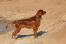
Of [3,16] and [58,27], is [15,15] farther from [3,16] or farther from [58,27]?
[58,27]

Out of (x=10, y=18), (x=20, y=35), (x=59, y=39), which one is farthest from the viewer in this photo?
(x=10, y=18)

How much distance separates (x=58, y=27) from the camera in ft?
42.3

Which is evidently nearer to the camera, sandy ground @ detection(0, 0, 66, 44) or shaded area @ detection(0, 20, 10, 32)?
sandy ground @ detection(0, 0, 66, 44)

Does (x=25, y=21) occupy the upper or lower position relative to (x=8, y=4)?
upper

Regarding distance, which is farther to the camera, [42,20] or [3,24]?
[42,20]

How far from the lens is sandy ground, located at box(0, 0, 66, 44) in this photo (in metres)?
11.2

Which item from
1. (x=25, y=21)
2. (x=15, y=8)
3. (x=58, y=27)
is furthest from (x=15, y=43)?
(x=15, y=8)

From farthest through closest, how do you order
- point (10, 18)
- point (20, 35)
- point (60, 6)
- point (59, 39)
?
point (60, 6) → point (10, 18) → point (20, 35) → point (59, 39)

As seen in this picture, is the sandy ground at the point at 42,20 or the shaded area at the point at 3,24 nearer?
the sandy ground at the point at 42,20

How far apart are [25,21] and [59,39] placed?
154 cm

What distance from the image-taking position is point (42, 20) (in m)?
15.5

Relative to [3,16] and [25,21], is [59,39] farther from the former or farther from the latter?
[3,16]

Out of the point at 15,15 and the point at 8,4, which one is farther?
the point at 8,4

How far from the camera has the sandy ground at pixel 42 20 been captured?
36.9ft
